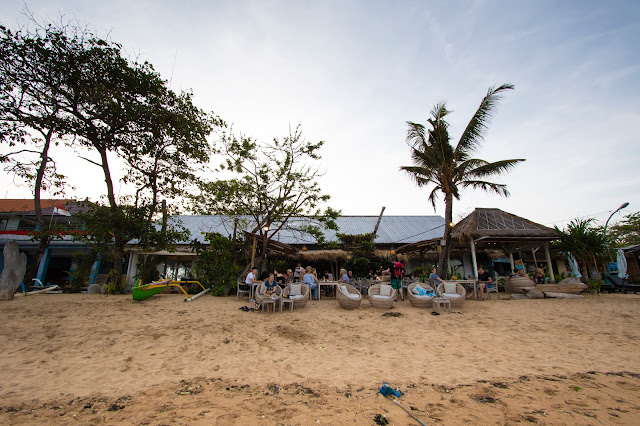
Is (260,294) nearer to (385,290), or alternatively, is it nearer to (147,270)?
(385,290)

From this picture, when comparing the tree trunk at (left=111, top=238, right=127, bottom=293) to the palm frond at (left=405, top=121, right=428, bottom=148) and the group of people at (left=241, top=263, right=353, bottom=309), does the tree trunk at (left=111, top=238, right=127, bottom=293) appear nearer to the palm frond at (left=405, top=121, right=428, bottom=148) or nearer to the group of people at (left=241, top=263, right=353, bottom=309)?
the group of people at (left=241, top=263, right=353, bottom=309)

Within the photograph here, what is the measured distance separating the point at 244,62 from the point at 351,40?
4009 millimetres

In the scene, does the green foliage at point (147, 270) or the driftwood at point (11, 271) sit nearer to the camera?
the driftwood at point (11, 271)

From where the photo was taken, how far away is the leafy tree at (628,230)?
80.1ft

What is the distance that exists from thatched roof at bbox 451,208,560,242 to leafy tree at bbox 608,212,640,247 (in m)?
20.9

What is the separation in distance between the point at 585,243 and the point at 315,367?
1354 centimetres

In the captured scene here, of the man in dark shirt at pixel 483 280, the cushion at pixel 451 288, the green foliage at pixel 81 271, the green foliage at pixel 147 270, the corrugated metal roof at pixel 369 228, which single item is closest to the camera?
the cushion at pixel 451 288

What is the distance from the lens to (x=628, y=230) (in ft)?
83.1

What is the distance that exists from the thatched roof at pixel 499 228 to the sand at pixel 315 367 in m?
4.31

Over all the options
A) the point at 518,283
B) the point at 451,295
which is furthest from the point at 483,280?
the point at 451,295

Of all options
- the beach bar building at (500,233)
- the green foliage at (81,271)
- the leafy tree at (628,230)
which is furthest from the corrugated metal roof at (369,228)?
the leafy tree at (628,230)

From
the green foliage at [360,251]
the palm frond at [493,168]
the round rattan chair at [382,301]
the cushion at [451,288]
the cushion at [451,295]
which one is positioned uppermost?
the palm frond at [493,168]

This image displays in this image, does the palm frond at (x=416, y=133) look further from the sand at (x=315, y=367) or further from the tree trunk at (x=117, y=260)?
the tree trunk at (x=117, y=260)

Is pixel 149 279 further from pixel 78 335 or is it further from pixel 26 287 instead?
pixel 78 335
